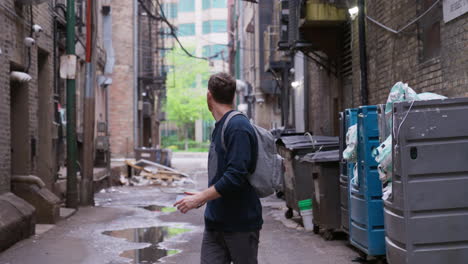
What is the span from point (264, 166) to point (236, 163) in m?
0.23

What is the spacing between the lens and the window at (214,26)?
83312 millimetres

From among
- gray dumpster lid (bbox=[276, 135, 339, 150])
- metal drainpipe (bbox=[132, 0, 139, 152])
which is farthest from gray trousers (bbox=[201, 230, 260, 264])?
metal drainpipe (bbox=[132, 0, 139, 152])

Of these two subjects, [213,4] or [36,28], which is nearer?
[36,28]

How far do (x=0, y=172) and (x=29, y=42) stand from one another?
2.59 m

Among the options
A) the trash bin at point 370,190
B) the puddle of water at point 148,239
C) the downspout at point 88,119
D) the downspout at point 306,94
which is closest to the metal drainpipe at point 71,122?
the downspout at point 88,119

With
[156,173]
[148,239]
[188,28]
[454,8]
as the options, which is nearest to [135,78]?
[156,173]

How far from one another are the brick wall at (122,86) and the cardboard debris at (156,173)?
16.5ft

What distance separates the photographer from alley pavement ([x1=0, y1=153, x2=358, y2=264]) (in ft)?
27.1

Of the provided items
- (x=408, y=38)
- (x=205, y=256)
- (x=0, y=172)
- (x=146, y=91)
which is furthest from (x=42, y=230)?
(x=146, y=91)

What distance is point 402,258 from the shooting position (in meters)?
5.47

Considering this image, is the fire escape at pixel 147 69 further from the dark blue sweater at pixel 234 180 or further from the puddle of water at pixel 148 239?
the dark blue sweater at pixel 234 180

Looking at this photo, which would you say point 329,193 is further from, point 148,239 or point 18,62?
point 18,62

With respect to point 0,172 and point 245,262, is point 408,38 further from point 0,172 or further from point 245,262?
point 245,262

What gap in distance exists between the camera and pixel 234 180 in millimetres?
3885
